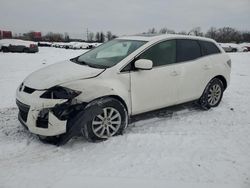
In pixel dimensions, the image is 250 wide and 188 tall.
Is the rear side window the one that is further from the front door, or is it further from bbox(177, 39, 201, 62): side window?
the front door

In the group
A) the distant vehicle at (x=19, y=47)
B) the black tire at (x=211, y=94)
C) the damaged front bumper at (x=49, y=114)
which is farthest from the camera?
the distant vehicle at (x=19, y=47)

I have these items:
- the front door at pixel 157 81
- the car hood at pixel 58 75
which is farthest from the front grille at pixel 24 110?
the front door at pixel 157 81

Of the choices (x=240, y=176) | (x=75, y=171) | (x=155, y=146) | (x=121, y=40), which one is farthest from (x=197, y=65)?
(x=75, y=171)

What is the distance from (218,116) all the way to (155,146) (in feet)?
6.65

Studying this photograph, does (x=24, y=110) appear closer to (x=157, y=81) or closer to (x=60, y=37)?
(x=157, y=81)

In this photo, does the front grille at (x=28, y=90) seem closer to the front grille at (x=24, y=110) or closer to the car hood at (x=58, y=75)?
the car hood at (x=58, y=75)

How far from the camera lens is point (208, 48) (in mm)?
5629

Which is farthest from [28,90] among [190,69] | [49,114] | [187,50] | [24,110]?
[187,50]

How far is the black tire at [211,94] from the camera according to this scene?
5.48 meters

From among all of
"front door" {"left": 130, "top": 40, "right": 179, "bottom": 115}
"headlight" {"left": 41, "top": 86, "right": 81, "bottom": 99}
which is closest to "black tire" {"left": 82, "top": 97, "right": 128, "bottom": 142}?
"front door" {"left": 130, "top": 40, "right": 179, "bottom": 115}

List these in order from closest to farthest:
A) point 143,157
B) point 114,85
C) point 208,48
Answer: point 143,157, point 114,85, point 208,48

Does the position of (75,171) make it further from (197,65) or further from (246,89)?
(246,89)

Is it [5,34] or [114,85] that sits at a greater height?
[5,34]

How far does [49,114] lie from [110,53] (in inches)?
71.9
